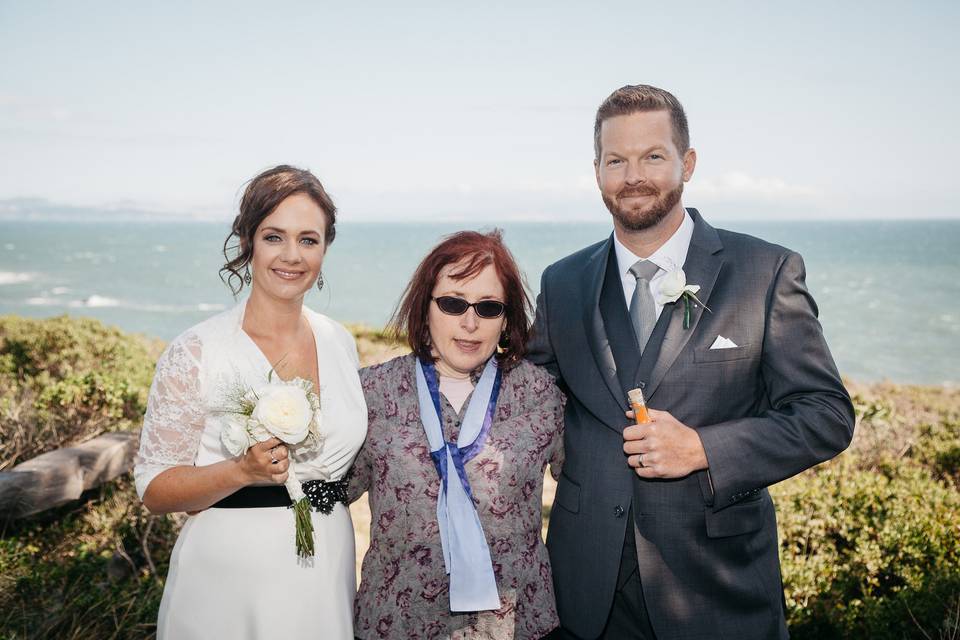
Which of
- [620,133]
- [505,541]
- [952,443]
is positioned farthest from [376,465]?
[952,443]

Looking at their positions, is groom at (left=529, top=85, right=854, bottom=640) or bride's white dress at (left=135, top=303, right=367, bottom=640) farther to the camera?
bride's white dress at (left=135, top=303, right=367, bottom=640)

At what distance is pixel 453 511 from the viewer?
9.30 feet

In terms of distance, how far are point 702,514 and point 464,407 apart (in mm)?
1056

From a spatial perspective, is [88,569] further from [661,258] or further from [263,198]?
[661,258]

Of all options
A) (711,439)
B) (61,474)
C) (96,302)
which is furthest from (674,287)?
(96,302)

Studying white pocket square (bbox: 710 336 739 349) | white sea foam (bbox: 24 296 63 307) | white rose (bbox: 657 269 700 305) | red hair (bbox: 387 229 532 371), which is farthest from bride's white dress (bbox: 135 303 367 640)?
white sea foam (bbox: 24 296 63 307)

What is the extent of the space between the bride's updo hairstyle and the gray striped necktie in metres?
1.45

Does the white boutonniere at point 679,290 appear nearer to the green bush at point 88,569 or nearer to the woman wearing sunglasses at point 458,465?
the woman wearing sunglasses at point 458,465

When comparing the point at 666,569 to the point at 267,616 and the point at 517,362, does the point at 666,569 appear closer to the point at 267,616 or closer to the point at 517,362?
the point at 517,362

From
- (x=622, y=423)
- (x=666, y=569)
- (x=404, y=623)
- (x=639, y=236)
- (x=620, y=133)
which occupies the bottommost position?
(x=404, y=623)

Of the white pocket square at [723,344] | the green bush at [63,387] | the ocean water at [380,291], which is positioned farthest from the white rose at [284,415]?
the ocean water at [380,291]

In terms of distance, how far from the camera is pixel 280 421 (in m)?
2.46

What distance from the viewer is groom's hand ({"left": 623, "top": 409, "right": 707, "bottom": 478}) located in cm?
262

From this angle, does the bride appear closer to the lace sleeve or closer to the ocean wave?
the lace sleeve
